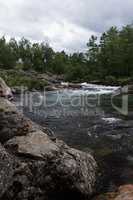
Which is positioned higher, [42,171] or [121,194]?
[42,171]

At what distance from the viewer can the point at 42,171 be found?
29.1ft

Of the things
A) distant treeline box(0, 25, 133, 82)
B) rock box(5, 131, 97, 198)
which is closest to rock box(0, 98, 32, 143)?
rock box(5, 131, 97, 198)

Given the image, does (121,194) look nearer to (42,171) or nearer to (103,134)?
(42,171)

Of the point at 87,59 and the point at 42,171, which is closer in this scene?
the point at 42,171

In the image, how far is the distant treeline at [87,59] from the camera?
8900cm

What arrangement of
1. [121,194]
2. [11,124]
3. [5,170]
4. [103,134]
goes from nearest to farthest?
1. [5,170]
2. [121,194]
3. [11,124]
4. [103,134]

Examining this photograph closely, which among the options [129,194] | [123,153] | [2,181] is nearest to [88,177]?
[129,194]

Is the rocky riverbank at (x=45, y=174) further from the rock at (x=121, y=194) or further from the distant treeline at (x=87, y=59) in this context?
the distant treeline at (x=87, y=59)

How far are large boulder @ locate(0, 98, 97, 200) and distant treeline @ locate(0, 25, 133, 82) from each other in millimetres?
66610

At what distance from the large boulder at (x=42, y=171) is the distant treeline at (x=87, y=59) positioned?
6661cm

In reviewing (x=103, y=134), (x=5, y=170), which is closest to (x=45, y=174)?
(x=5, y=170)

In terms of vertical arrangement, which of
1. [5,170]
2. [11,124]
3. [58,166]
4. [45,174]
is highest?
[11,124]

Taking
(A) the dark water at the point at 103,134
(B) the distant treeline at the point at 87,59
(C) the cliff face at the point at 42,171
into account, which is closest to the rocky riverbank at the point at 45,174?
(C) the cliff face at the point at 42,171

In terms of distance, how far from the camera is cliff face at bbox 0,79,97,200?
327 inches
